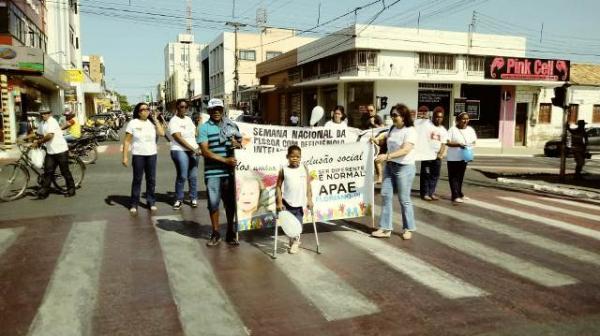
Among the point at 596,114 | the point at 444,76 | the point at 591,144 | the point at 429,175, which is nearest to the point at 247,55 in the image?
the point at 444,76

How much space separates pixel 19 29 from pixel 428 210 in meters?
25.0

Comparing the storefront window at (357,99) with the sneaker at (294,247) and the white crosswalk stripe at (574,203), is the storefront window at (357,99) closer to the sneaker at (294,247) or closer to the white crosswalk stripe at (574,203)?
the white crosswalk stripe at (574,203)

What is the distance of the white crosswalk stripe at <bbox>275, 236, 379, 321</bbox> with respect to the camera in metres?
4.45

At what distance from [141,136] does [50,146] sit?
2.50 metres

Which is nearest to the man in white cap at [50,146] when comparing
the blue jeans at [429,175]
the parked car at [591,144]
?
the blue jeans at [429,175]

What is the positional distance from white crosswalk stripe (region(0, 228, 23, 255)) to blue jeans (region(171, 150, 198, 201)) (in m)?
2.65

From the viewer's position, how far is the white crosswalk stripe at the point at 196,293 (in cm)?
411

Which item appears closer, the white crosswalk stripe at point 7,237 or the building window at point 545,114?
the white crosswalk stripe at point 7,237

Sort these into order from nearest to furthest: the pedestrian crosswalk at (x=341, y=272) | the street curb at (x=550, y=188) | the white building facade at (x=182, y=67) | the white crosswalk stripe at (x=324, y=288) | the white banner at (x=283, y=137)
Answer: the pedestrian crosswalk at (x=341, y=272) → the white crosswalk stripe at (x=324, y=288) → the white banner at (x=283, y=137) → the street curb at (x=550, y=188) → the white building facade at (x=182, y=67)

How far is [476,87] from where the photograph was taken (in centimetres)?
3231

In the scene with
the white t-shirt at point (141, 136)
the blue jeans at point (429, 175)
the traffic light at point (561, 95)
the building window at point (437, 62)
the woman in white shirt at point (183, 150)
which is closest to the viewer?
the white t-shirt at point (141, 136)

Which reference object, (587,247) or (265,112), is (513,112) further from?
(587,247)

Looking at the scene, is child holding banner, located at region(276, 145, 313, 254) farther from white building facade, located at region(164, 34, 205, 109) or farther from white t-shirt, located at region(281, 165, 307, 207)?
white building facade, located at region(164, 34, 205, 109)

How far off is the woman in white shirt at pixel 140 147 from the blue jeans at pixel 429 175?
5290mm
